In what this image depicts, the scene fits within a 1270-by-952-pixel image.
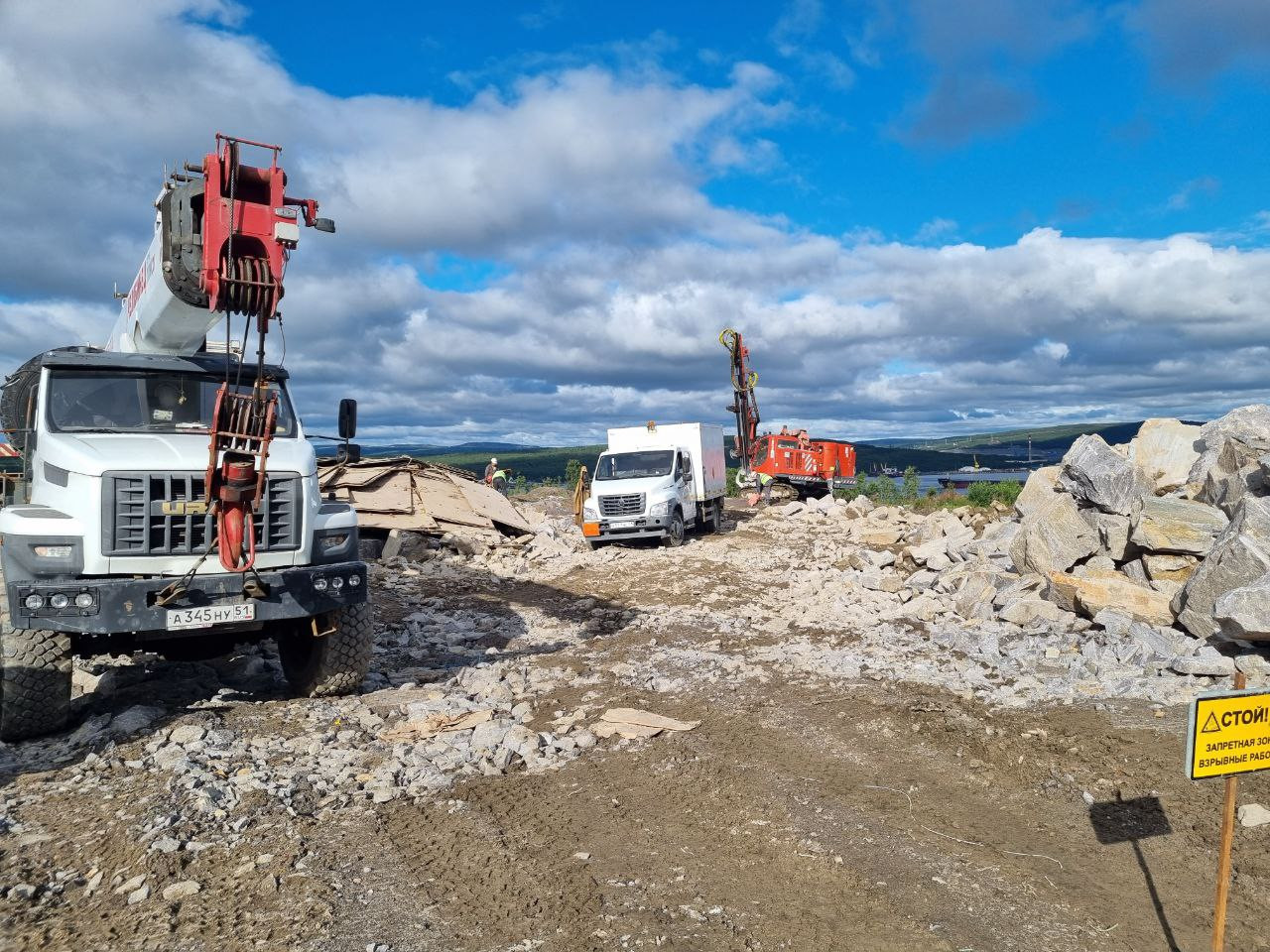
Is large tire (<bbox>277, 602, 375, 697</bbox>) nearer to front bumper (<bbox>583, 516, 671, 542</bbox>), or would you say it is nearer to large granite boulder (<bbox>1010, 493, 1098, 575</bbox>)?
large granite boulder (<bbox>1010, 493, 1098, 575</bbox>)

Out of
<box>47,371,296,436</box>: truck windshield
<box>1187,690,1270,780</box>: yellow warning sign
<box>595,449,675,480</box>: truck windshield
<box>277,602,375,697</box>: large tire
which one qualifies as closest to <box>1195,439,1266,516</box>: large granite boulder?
<box>1187,690,1270,780</box>: yellow warning sign

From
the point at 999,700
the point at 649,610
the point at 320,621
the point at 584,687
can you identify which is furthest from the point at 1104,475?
the point at 320,621

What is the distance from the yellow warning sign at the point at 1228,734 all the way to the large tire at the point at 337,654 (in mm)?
5823

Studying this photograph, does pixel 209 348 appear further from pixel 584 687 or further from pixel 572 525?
pixel 572 525

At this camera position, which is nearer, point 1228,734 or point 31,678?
point 1228,734

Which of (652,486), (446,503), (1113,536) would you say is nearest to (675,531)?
(652,486)

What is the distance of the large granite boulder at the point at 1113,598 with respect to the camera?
896cm

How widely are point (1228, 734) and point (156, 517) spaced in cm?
647

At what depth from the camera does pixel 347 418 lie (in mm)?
7977

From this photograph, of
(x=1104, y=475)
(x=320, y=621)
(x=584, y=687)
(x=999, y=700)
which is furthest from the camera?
(x=1104, y=475)

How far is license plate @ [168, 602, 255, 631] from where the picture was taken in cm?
595

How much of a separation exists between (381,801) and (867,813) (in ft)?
9.85

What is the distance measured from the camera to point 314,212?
6.17 m

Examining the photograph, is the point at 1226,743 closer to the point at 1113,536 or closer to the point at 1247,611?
the point at 1247,611
